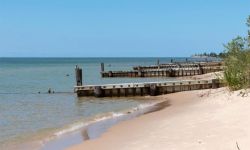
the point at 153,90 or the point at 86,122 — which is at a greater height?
the point at 153,90

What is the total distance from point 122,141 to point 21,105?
1784cm

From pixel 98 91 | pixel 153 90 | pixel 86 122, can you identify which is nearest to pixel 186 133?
pixel 86 122

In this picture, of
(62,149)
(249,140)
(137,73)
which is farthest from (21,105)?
(137,73)

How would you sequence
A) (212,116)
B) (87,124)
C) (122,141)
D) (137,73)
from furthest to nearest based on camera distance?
(137,73) < (87,124) < (212,116) < (122,141)

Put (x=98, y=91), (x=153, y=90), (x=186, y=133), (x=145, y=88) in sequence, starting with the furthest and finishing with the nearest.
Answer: (x=98, y=91) → (x=145, y=88) → (x=153, y=90) → (x=186, y=133)

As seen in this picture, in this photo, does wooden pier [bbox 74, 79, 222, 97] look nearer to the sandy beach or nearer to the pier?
the pier

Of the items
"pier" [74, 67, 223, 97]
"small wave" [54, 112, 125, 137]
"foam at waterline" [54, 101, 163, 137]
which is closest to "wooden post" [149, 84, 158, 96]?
"pier" [74, 67, 223, 97]

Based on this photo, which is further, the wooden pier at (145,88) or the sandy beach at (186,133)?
the wooden pier at (145,88)

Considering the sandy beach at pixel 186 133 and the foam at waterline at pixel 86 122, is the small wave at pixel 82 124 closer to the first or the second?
the foam at waterline at pixel 86 122

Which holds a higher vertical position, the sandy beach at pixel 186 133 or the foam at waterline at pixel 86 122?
the sandy beach at pixel 186 133

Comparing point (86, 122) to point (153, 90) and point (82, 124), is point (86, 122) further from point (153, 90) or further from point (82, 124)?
point (153, 90)

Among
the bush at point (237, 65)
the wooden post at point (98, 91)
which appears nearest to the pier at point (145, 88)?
the wooden post at point (98, 91)

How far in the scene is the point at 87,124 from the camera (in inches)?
762

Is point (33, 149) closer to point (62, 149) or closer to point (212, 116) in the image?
point (62, 149)
